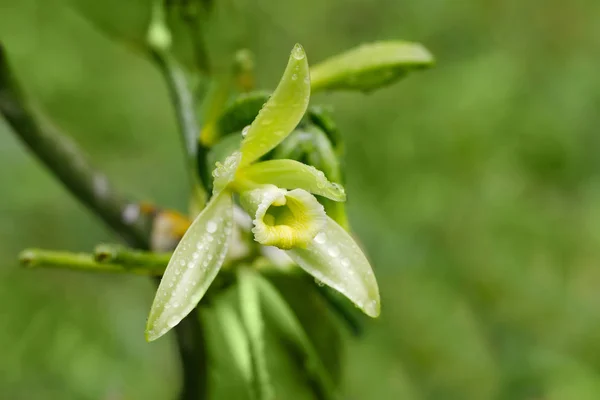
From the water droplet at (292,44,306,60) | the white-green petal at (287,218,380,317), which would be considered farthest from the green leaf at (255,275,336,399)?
the water droplet at (292,44,306,60)

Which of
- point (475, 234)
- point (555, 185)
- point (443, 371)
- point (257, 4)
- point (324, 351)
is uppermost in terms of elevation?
point (257, 4)

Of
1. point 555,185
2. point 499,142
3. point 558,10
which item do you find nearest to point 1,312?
point 499,142

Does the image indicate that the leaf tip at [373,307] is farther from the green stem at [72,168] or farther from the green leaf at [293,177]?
the green stem at [72,168]

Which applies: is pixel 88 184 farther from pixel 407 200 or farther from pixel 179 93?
pixel 407 200

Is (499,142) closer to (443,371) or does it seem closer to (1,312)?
(443,371)

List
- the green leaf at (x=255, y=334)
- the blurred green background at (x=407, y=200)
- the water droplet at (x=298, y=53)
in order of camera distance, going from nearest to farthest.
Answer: the water droplet at (x=298, y=53), the green leaf at (x=255, y=334), the blurred green background at (x=407, y=200)

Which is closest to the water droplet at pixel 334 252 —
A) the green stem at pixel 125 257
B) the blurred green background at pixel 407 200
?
the green stem at pixel 125 257

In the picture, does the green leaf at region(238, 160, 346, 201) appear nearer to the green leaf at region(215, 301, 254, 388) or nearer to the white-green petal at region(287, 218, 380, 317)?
the white-green petal at region(287, 218, 380, 317)
